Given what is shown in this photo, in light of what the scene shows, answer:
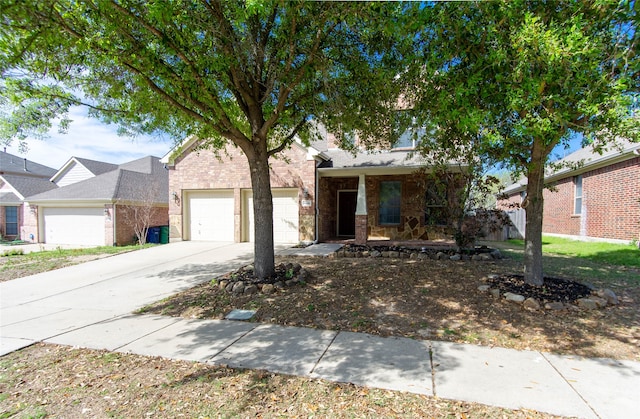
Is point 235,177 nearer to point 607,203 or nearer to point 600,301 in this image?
point 600,301

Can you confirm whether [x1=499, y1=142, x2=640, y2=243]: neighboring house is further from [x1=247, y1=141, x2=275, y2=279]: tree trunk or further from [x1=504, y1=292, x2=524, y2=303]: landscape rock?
[x1=247, y1=141, x2=275, y2=279]: tree trunk

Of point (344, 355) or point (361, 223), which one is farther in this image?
point (361, 223)

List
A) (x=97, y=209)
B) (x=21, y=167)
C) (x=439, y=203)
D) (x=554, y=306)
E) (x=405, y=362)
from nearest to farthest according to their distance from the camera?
(x=405, y=362) < (x=554, y=306) < (x=439, y=203) < (x=97, y=209) < (x=21, y=167)

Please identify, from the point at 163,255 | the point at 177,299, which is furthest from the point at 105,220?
the point at 177,299

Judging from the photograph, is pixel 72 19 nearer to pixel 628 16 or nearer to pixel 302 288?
pixel 302 288

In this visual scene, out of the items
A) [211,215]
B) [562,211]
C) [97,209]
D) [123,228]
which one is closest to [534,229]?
[211,215]

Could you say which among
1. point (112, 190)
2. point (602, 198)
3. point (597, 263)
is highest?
point (112, 190)

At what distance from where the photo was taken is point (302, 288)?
594 centimetres

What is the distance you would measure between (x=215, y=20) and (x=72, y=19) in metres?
2.00

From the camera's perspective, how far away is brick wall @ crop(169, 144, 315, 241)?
12.4 meters

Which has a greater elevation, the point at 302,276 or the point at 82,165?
the point at 82,165

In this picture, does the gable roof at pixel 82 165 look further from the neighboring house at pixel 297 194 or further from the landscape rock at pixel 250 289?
the landscape rock at pixel 250 289

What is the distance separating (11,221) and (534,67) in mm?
28000

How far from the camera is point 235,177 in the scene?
1320 cm
